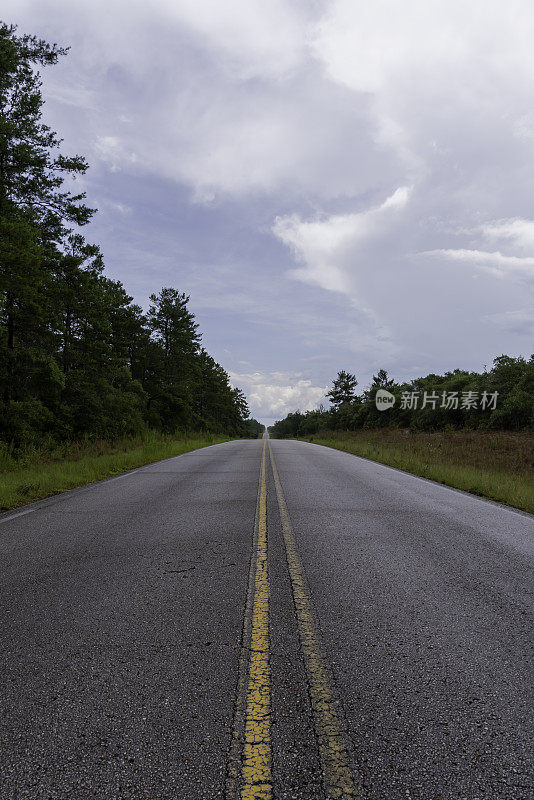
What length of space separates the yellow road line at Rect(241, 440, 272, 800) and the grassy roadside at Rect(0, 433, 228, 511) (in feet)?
20.5

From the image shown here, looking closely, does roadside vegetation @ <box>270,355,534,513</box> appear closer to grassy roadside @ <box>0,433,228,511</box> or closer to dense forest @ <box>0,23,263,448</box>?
grassy roadside @ <box>0,433,228,511</box>

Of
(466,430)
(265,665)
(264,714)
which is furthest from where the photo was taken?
(466,430)

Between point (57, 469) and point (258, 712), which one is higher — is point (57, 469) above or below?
below

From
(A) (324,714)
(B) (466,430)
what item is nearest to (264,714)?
(A) (324,714)

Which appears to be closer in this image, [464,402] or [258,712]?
[258,712]

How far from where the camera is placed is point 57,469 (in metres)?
11.2

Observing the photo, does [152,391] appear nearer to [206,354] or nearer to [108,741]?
[206,354]

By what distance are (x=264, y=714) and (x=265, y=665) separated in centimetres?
47

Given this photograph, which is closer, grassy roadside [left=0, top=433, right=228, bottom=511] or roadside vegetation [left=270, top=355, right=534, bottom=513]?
grassy roadside [left=0, top=433, right=228, bottom=511]

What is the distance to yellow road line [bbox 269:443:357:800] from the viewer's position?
1.70m

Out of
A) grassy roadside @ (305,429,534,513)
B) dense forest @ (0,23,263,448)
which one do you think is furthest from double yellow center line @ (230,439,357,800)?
dense forest @ (0,23,263,448)

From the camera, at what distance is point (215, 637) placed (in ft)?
9.59

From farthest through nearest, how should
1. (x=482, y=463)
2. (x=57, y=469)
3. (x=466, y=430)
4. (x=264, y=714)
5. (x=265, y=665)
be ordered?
1. (x=466, y=430)
2. (x=482, y=463)
3. (x=57, y=469)
4. (x=265, y=665)
5. (x=264, y=714)

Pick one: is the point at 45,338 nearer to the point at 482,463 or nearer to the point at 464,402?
Answer: the point at 482,463
